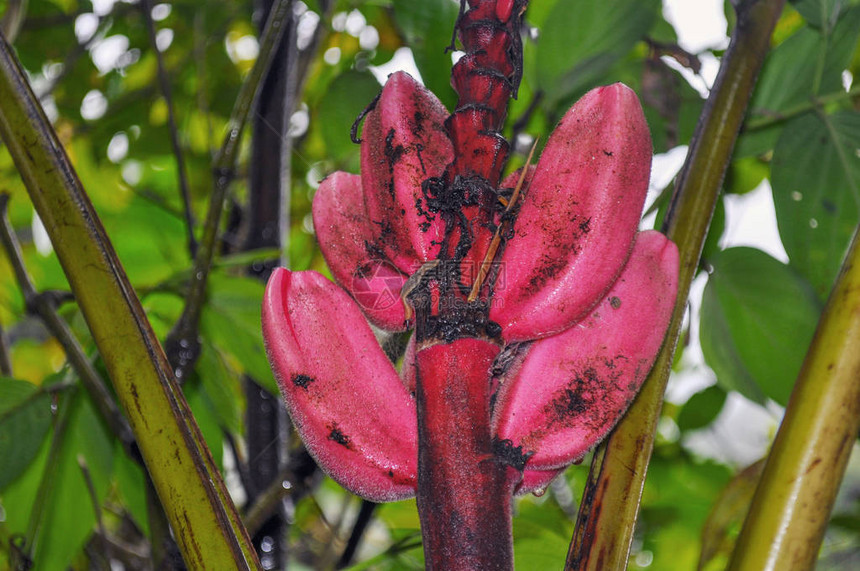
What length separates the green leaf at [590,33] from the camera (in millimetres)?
524

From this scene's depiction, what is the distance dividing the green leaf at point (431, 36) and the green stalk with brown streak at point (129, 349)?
0.27m

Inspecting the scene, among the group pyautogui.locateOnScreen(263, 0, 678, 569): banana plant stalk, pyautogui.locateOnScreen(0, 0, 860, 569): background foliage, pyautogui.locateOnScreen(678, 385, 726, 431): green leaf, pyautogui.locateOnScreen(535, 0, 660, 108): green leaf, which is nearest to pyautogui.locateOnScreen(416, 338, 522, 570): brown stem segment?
pyautogui.locateOnScreen(263, 0, 678, 569): banana plant stalk

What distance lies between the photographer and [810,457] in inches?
11.7

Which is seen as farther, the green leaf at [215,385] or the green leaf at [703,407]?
the green leaf at [703,407]

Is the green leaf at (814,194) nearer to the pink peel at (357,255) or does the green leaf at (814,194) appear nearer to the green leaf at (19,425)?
A: the pink peel at (357,255)

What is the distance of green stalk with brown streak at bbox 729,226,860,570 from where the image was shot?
292 mm

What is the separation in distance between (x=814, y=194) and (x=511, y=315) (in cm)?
32

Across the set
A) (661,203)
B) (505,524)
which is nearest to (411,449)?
(505,524)

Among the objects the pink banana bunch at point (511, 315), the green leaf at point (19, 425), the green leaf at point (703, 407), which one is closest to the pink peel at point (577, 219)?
the pink banana bunch at point (511, 315)

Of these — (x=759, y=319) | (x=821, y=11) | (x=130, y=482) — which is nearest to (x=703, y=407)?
(x=759, y=319)

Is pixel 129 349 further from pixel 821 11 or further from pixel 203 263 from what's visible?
pixel 821 11

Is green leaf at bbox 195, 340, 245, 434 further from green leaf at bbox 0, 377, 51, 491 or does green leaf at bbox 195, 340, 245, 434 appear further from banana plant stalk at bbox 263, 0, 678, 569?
banana plant stalk at bbox 263, 0, 678, 569

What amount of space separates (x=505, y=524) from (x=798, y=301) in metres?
0.34

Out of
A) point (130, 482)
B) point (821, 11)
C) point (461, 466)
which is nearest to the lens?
point (461, 466)
